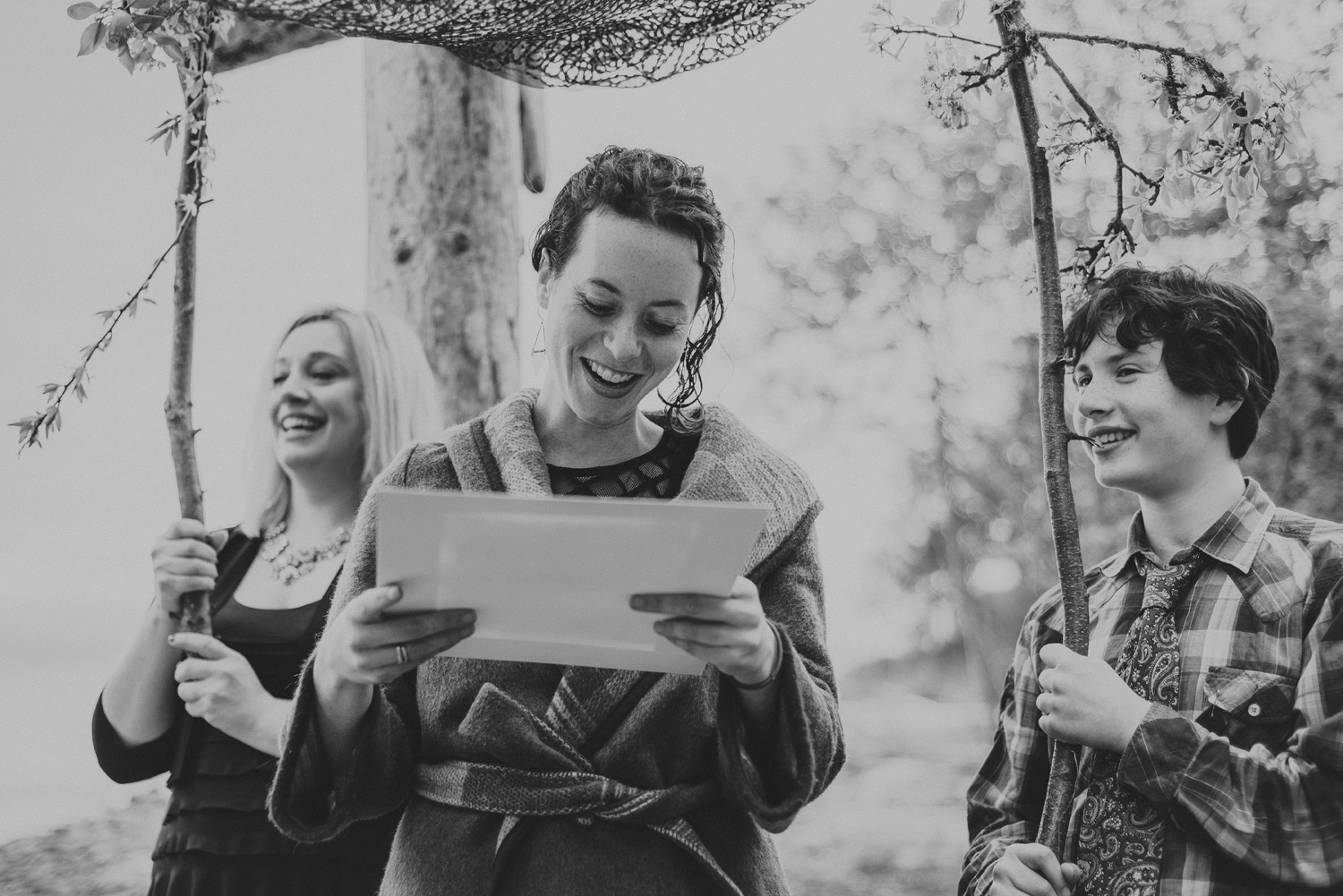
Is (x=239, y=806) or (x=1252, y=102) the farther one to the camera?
(x=239, y=806)

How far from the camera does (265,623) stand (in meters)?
2.24

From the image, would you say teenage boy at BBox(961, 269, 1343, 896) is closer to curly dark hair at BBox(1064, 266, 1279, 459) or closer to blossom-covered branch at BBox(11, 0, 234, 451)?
curly dark hair at BBox(1064, 266, 1279, 459)

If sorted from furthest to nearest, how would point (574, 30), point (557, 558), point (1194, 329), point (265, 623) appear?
point (265, 623) → point (574, 30) → point (1194, 329) → point (557, 558)

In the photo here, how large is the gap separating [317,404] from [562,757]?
4.06ft

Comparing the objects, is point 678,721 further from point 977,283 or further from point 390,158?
point 977,283

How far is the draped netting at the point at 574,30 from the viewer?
5.91 feet

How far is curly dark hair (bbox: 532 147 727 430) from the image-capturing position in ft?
5.47

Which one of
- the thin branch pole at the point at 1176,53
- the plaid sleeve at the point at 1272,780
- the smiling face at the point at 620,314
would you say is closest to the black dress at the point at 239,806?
the smiling face at the point at 620,314

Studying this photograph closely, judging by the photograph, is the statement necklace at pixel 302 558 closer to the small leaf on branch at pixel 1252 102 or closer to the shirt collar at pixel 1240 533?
the shirt collar at pixel 1240 533

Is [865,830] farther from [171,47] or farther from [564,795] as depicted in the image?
[171,47]

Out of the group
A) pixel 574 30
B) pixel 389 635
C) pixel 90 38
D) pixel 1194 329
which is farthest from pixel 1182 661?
pixel 90 38

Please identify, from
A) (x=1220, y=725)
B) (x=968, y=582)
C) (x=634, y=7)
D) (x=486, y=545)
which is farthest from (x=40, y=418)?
(x=968, y=582)

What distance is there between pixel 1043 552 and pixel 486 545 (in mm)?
9853

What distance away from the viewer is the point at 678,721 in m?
1.54
